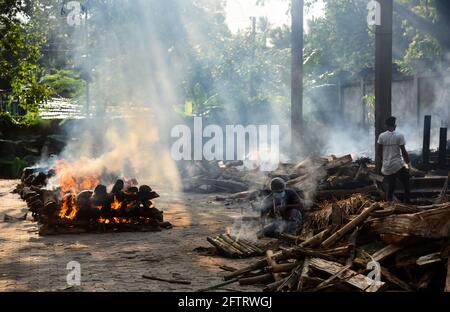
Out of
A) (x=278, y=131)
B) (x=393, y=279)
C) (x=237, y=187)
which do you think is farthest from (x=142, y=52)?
(x=393, y=279)

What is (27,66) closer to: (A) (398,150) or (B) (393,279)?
(A) (398,150)

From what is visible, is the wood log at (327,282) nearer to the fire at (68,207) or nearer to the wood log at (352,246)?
the wood log at (352,246)

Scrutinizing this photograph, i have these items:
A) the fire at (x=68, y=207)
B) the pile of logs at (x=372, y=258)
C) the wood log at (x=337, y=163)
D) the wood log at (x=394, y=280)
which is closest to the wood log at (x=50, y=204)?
the fire at (x=68, y=207)

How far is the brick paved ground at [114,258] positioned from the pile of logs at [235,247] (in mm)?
182

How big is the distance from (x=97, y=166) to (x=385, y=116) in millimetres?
7679

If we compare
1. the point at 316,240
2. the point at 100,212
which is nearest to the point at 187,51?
the point at 100,212

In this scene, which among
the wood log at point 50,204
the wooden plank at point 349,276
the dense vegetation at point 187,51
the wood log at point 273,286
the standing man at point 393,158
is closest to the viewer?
the wooden plank at point 349,276

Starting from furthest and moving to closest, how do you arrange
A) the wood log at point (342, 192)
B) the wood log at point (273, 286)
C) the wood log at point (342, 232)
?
the wood log at point (342, 192) → the wood log at point (342, 232) → the wood log at point (273, 286)

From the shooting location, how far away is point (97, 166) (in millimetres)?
16266

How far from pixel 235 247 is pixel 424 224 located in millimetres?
3456

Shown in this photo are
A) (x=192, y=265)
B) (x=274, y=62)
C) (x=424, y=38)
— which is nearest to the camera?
(x=192, y=265)

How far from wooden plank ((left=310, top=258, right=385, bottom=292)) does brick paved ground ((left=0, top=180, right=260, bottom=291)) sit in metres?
0.95

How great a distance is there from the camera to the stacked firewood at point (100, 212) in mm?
12391

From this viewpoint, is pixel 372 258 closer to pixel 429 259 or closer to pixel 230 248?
pixel 429 259
